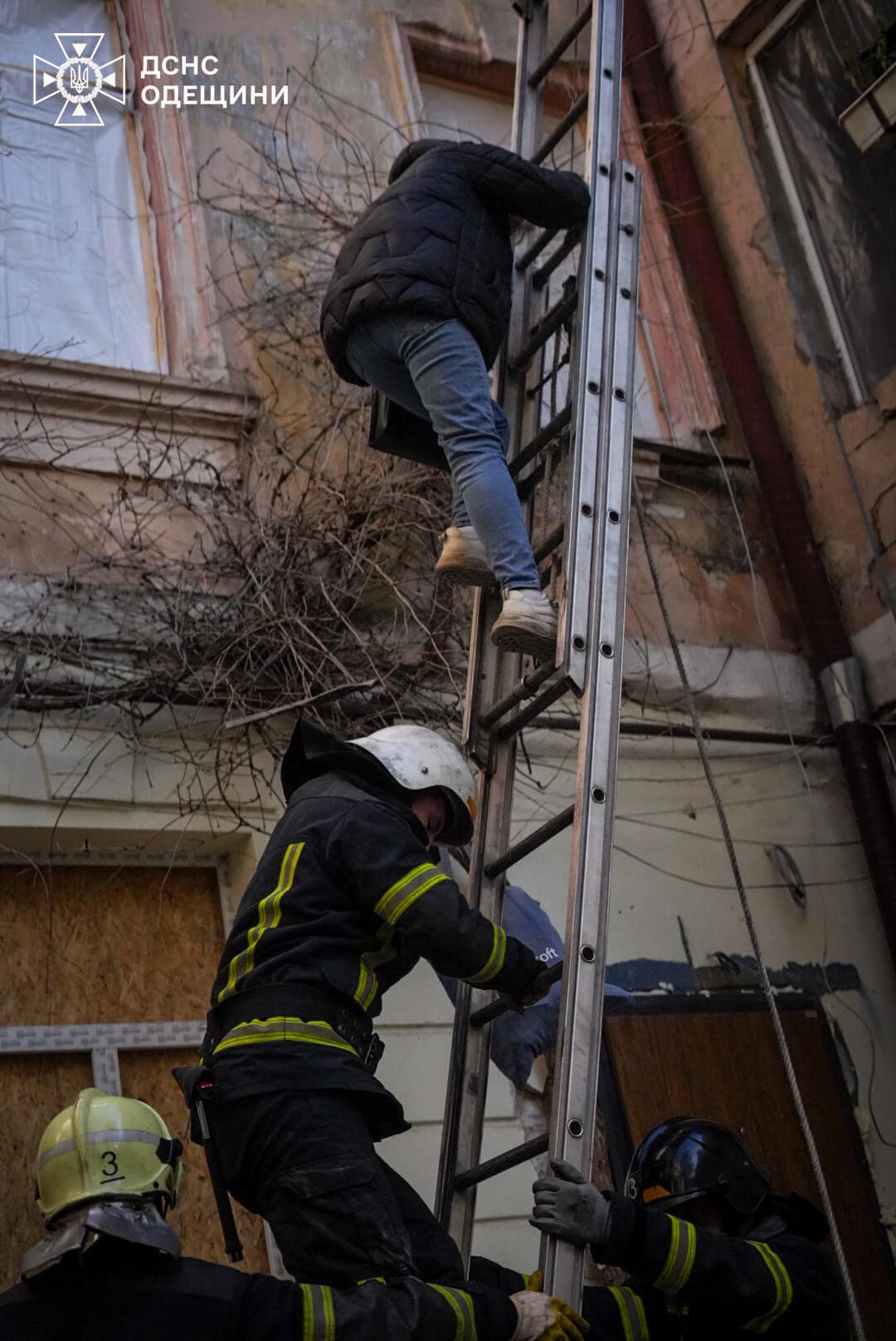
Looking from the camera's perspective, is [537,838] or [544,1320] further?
[537,838]

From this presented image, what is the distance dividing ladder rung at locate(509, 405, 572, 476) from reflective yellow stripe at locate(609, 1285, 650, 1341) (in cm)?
213

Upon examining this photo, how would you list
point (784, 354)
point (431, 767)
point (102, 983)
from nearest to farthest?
Result: point (431, 767)
point (102, 983)
point (784, 354)

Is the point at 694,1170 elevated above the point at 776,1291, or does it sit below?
above

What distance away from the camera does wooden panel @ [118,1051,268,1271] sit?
4.37 m

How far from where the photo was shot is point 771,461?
21.9 feet

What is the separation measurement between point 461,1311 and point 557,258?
2.81 m

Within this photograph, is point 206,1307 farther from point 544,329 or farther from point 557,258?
point 557,258

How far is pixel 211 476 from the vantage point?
18.1ft

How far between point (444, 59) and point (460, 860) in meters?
4.59

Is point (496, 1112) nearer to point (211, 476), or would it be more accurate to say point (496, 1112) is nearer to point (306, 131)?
point (211, 476)

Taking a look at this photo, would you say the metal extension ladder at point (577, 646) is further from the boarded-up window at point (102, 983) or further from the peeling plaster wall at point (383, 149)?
the peeling plaster wall at point (383, 149)

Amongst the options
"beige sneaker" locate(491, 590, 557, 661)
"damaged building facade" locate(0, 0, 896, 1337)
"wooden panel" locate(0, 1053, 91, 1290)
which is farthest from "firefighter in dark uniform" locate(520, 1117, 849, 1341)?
"wooden panel" locate(0, 1053, 91, 1290)

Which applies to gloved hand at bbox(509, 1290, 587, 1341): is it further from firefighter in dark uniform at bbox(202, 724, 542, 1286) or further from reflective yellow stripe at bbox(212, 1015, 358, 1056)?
reflective yellow stripe at bbox(212, 1015, 358, 1056)

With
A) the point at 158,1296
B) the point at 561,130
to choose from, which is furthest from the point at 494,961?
the point at 561,130
